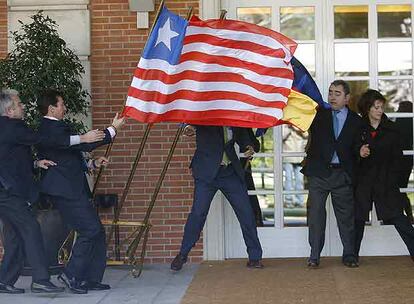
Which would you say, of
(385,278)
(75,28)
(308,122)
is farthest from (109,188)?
(385,278)

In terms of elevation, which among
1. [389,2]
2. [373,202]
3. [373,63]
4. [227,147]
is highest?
[389,2]

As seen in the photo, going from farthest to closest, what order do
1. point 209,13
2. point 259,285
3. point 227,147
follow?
point 209,13 < point 227,147 < point 259,285

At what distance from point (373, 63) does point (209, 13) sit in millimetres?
1801

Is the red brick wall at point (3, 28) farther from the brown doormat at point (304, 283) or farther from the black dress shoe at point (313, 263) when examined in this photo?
the black dress shoe at point (313, 263)

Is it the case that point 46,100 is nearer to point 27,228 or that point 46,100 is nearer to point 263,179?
point 27,228

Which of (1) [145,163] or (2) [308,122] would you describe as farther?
(1) [145,163]

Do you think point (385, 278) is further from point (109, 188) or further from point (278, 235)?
point (109, 188)

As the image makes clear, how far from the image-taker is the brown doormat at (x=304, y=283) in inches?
309

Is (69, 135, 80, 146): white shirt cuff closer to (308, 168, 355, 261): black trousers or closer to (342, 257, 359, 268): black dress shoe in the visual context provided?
(308, 168, 355, 261): black trousers

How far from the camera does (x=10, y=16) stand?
970 centimetres

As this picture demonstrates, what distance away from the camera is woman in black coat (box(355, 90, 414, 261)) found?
9039 mm

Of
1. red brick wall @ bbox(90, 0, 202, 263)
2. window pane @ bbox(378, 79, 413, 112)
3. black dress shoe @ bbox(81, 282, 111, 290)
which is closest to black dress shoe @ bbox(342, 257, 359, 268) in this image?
red brick wall @ bbox(90, 0, 202, 263)

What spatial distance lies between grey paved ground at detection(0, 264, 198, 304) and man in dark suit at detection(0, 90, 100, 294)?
190 mm

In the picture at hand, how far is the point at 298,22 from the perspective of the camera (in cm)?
984
